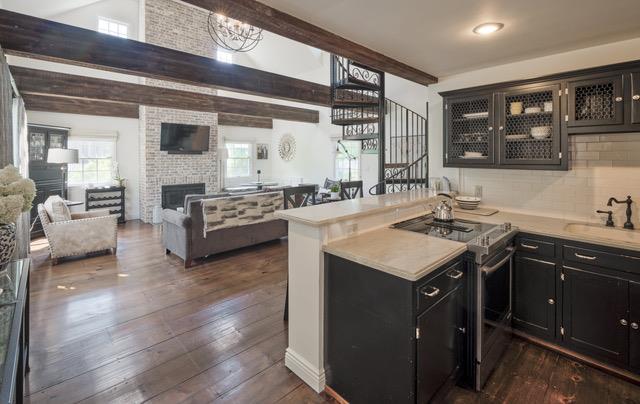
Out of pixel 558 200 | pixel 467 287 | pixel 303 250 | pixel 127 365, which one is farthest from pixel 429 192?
pixel 127 365

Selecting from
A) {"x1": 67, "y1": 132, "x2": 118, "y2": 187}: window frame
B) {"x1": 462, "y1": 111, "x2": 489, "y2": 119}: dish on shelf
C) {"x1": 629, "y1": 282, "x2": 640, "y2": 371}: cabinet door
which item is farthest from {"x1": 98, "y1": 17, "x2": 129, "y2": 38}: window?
{"x1": 629, "y1": 282, "x2": 640, "y2": 371}: cabinet door

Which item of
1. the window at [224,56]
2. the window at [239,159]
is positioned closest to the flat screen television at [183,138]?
the window at [239,159]

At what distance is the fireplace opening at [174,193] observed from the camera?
7.74 m

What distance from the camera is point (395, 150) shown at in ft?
23.5

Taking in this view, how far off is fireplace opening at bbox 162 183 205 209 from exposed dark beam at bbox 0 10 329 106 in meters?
4.41

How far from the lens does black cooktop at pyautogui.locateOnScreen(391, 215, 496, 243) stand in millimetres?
2312

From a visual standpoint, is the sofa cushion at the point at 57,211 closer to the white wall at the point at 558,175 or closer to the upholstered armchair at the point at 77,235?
the upholstered armchair at the point at 77,235

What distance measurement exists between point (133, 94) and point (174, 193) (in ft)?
9.11

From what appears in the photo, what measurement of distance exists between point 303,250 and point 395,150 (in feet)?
18.3

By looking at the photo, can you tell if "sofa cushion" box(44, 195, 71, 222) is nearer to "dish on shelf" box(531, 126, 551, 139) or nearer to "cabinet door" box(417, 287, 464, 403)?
"cabinet door" box(417, 287, 464, 403)

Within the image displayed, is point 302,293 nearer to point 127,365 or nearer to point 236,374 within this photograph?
point 236,374

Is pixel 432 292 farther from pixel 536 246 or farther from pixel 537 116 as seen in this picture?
pixel 537 116

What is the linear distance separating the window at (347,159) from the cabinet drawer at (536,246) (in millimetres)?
5701

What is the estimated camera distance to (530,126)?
→ 113 inches
